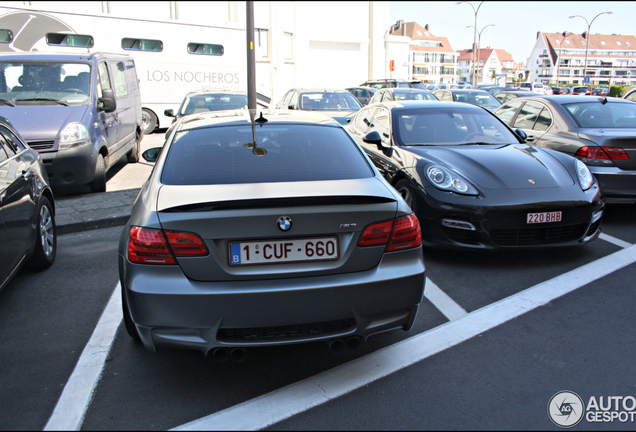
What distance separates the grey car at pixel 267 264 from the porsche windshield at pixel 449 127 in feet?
10.7

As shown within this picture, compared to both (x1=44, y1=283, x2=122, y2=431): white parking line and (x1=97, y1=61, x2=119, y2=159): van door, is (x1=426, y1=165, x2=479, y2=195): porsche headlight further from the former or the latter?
(x1=97, y1=61, x2=119, y2=159): van door

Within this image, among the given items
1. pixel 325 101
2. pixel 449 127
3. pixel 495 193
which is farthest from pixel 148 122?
pixel 495 193

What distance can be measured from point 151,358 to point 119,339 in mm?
403

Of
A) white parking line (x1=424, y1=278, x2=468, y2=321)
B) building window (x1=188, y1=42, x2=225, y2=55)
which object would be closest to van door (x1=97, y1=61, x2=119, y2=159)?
white parking line (x1=424, y1=278, x2=468, y2=321)

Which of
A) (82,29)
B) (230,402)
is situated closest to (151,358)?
(230,402)

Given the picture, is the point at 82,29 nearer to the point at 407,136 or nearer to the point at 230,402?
the point at 407,136

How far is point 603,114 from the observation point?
21.9ft

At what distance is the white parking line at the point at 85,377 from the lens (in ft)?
8.04

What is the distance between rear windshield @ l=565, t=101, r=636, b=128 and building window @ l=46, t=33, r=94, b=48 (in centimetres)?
1304

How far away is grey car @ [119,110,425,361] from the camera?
244 centimetres

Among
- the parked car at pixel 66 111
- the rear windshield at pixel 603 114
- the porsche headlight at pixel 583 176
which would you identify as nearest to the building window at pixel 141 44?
the parked car at pixel 66 111

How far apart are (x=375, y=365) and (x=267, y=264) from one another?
97 centimetres

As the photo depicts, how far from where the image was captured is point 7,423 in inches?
95.5

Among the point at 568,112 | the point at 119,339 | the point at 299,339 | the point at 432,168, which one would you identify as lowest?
the point at 119,339
